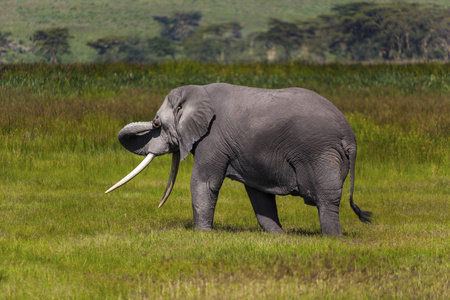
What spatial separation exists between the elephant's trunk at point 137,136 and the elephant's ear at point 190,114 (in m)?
0.63

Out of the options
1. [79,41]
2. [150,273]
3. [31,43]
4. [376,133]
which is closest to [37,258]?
[150,273]

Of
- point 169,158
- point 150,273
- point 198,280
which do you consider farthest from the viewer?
point 169,158

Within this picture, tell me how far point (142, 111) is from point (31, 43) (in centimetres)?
10527

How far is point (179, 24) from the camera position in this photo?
146 m

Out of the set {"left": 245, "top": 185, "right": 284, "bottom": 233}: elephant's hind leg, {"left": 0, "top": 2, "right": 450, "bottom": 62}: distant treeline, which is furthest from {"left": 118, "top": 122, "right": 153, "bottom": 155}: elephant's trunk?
{"left": 0, "top": 2, "right": 450, "bottom": 62}: distant treeline

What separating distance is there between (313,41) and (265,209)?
11318 centimetres

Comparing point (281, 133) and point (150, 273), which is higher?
point (281, 133)

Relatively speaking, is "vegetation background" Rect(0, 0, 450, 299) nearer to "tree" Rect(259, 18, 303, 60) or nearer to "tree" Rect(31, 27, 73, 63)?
"tree" Rect(31, 27, 73, 63)

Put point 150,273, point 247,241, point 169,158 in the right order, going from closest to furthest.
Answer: point 150,273, point 247,241, point 169,158

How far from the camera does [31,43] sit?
11781 cm

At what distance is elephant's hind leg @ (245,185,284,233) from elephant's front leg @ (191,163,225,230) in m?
0.68

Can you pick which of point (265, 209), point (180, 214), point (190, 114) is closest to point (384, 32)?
point (180, 214)

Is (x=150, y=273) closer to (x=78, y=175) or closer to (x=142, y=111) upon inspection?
(x=78, y=175)

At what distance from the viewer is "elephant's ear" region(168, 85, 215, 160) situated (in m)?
8.72
